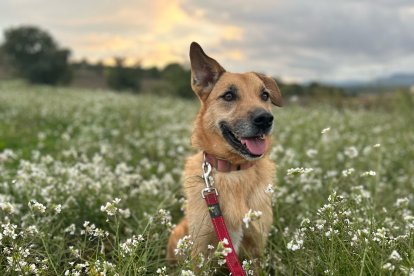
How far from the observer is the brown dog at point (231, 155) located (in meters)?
3.87

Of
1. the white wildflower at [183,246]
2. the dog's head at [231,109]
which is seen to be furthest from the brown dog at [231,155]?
the white wildflower at [183,246]

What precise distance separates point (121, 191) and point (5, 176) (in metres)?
1.62

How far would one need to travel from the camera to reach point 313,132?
37.1 ft

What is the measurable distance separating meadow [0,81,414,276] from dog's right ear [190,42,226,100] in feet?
4.06

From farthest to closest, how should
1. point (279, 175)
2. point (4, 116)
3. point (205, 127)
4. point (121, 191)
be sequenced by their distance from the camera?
point (4, 116), point (279, 175), point (121, 191), point (205, 127)

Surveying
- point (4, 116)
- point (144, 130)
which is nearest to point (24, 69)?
point (4, 116)

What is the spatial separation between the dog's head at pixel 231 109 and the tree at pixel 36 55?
5025 centimetres

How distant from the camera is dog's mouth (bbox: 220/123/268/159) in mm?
3979

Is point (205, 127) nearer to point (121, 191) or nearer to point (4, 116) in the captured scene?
point (121, 191)

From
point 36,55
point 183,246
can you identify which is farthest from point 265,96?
point 36,55

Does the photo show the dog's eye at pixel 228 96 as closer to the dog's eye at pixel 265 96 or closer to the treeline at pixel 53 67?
the dog's eye at pixel 265 96

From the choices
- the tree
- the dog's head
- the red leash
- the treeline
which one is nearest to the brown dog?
the dog's head

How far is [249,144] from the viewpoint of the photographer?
4008 mm

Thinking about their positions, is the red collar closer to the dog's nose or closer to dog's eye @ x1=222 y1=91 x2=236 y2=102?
the dog's nose
